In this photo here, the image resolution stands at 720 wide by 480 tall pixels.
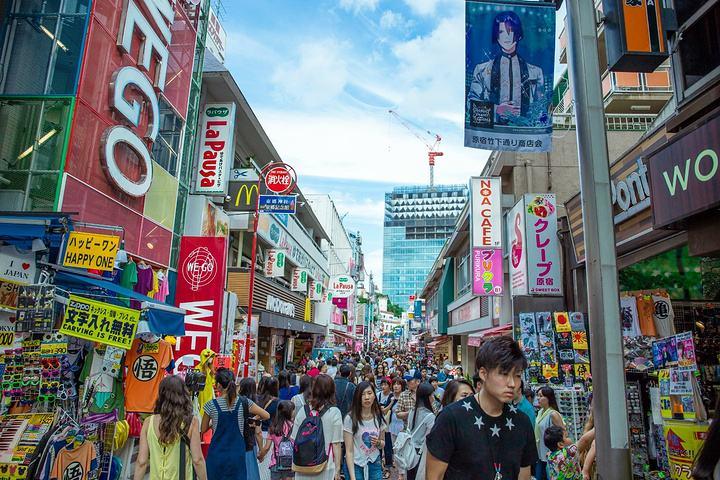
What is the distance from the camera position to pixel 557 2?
258 inches

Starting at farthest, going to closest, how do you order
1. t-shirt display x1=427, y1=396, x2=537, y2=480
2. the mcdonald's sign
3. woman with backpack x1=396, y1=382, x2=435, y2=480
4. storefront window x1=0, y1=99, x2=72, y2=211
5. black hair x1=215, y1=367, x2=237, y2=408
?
the mcdonald's sign < storefront window x1=0, y1=99, x2=72, y2=211 < woman with backpack x1=396, y1=382, x2=435, y2=480 < black hair x1=215, y1=367, x2=237, y2=408 < t-shirt display x1=427, y1=396, x2=537, y2=480

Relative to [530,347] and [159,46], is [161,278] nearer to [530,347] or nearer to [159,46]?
[159,46]

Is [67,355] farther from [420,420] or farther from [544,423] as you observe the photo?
[544,423]

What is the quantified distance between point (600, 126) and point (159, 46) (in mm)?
11433

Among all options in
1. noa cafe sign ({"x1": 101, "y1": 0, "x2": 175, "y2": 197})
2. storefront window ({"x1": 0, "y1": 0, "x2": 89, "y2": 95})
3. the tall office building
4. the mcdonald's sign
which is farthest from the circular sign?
the tall office building

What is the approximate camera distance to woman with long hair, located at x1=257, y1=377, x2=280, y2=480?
6.46 m

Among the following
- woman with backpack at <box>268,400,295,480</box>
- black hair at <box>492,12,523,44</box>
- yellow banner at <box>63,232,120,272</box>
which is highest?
black hair at <box>492,12,523,44</box>

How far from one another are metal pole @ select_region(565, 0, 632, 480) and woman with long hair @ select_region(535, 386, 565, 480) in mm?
2362

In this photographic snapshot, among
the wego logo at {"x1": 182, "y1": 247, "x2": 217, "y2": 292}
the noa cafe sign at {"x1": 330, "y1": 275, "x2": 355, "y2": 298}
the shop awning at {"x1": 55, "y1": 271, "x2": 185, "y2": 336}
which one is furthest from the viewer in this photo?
the noa cafe sign at {"x1": 330, "y1": 275, "x2": 355, "y2": 298}

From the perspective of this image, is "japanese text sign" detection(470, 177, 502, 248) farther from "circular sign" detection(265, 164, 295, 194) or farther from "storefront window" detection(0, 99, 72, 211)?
"storefront window" detection(0, 99, 72, 211)

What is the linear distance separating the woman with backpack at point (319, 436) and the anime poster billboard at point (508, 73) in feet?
12.9

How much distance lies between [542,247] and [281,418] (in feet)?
31.4

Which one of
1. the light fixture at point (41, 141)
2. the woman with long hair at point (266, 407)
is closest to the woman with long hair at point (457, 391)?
the woman with long hair at point (266, 407)

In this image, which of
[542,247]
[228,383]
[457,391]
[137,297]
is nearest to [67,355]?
[137,297]
